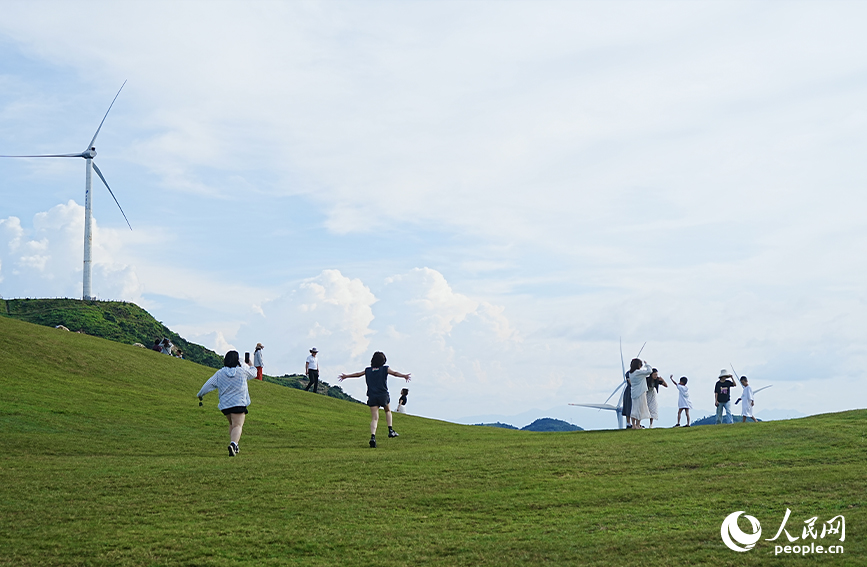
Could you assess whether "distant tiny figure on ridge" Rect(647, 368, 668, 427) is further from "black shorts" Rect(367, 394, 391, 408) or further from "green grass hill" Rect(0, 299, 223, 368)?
"green grass hill" Rect(0, 299, 223, 368)

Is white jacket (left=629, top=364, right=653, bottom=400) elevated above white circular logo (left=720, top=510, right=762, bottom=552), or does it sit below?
above

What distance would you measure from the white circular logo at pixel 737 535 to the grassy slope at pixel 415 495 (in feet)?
0.53

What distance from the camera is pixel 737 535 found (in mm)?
11703

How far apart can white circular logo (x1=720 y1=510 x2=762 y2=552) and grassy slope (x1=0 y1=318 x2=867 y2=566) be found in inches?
6.4

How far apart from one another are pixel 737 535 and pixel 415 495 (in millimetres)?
6207

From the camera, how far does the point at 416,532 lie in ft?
41.5

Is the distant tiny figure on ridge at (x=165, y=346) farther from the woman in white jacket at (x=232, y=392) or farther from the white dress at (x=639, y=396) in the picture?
the white dress at (x=639, y=396)

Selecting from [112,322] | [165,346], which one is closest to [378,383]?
[165,346]

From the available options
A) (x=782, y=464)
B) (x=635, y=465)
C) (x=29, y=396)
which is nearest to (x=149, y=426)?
(x=29, y=396)

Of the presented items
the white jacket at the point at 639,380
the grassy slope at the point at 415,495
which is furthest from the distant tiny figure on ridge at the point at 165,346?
the white jacket at the point at 639,380

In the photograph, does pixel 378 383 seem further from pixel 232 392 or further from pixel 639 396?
pixel 639 396

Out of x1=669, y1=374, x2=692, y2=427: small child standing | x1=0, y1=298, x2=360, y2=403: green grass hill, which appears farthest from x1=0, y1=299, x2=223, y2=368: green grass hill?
x1=669, y1=374, x2=692, y2=427: small child standing

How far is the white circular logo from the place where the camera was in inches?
444

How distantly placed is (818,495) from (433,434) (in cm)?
1920
